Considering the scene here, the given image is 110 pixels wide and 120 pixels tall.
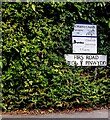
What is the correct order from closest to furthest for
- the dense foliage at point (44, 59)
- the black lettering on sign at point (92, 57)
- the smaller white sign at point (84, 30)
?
the dense foliage at point (44, 59) < the smaller white sign at point (84, 30) < the black lettering on sign at point (92, 57)

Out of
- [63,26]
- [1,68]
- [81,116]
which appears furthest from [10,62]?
[81,116]

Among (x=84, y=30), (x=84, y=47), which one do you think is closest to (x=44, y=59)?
(x=84, y=47)

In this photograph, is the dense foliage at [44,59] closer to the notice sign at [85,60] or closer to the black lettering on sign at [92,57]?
the notice sign at [85,60]

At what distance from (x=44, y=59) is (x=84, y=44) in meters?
0.96

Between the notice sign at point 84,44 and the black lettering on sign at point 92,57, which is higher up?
the notice sign at point 84,44

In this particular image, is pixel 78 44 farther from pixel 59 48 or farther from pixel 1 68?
pixel 1 68

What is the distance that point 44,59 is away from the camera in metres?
7.11

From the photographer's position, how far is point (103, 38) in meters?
7.54

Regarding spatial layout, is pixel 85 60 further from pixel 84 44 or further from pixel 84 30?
Result: pixel 84 30

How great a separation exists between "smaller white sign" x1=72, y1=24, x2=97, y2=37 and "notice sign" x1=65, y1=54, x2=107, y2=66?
472 millimetres

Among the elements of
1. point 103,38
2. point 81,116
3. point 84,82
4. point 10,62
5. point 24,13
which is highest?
point 24,13

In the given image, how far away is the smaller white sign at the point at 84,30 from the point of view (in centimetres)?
737

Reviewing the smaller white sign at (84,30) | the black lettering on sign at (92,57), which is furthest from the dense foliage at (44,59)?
the black lettering on sign at (92,57)

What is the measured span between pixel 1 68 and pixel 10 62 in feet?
0.72
